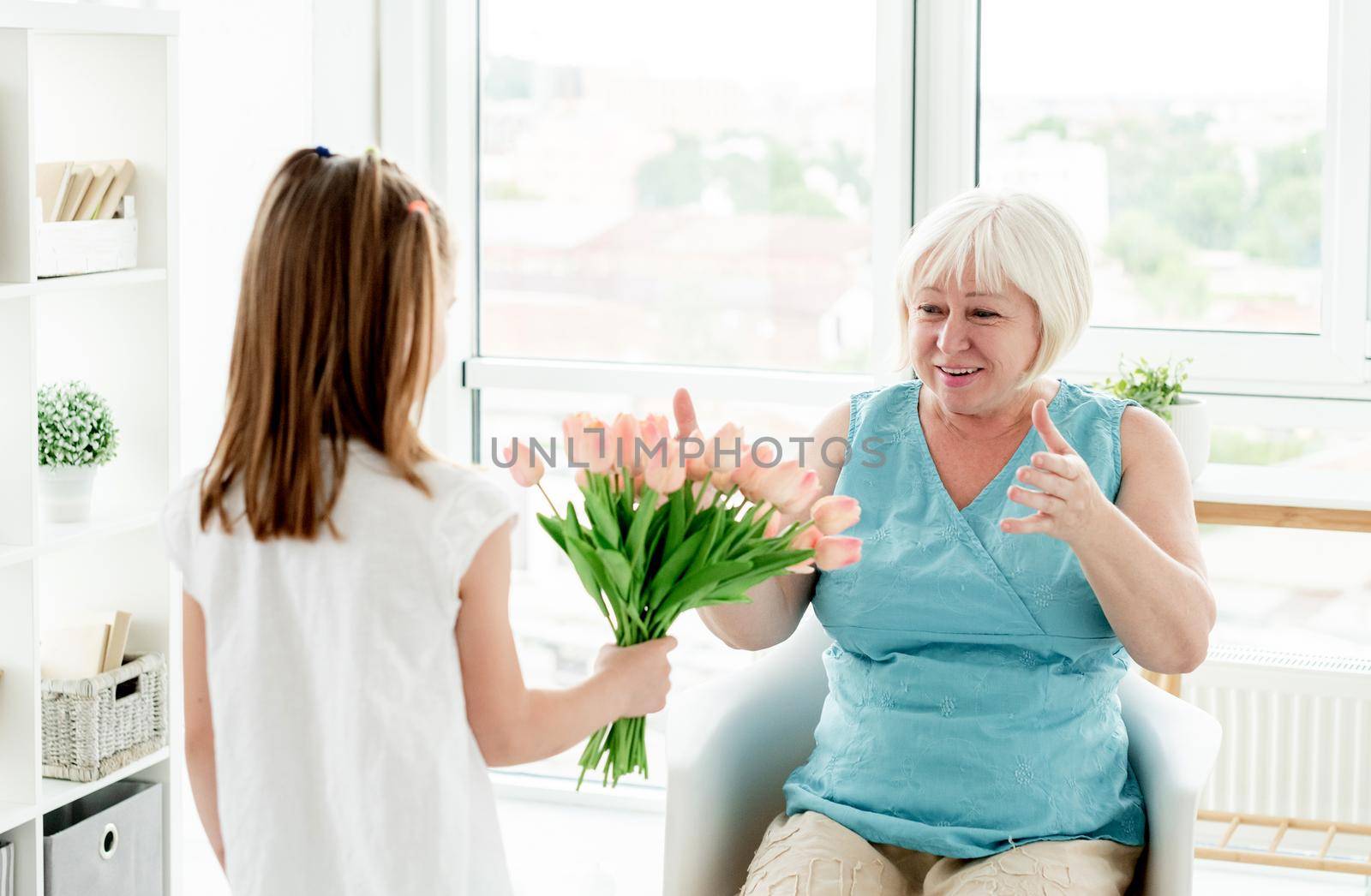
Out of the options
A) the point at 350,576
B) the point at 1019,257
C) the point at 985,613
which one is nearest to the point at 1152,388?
the point at 1019,257

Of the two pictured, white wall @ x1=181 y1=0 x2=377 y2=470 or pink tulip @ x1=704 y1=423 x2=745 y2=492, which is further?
white wall @ x1=181 y1=0 x2=377 y2=470

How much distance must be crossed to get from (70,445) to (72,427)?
3 cm

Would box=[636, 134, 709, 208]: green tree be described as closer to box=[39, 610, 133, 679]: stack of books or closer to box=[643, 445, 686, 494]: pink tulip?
box=[39, 610, 133, 679]: stack of books

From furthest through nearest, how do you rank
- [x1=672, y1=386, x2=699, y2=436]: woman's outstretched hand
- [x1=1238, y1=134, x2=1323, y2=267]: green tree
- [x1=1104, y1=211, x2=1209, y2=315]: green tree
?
[x1=1104, y1=211, x2=1209, y2=315]: green tree → [x1=1238, y1=134, x2=1323, y2=267]: green tree → [x1=672, y1=386, x2=699, y2=436]: woman's outstretched hand

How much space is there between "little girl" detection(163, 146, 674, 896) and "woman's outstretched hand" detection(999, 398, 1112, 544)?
1.79ft

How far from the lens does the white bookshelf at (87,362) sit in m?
2.12

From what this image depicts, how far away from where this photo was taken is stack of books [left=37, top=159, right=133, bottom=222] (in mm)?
2273

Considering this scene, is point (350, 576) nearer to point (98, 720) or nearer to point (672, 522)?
point (672, 522)

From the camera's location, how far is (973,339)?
6.30 feet

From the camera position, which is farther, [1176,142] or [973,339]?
[1176,142]

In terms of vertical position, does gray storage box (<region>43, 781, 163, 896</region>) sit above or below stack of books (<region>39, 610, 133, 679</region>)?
below

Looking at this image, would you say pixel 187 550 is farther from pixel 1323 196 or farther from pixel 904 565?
pixel 1323 196

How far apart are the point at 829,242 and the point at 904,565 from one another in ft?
4.28

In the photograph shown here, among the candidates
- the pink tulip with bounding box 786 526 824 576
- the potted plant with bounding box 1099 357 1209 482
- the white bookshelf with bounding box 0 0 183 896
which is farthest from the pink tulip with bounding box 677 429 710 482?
the potted plant with bounding box 1099 357 1209 482
